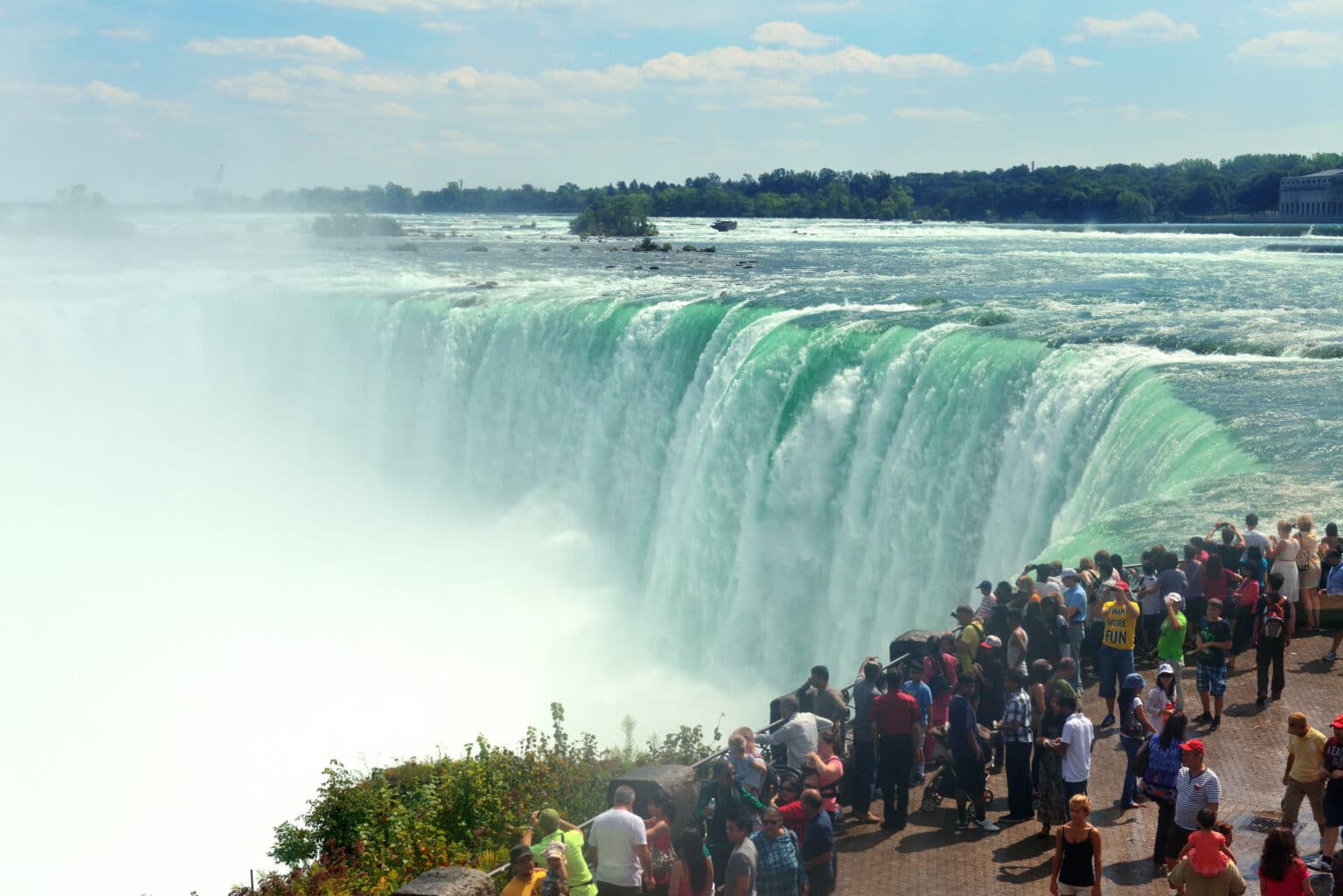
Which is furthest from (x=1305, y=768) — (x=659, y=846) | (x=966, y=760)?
(x=659, y=846)

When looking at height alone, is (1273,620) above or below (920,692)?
above

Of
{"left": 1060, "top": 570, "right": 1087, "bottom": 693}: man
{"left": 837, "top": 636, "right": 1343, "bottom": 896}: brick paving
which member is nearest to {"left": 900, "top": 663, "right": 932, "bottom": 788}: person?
{"left": 837, "top": 636, "right": 1343, "bottom": 896}: brick paving

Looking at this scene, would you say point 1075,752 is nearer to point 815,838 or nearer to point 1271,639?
point 815,838

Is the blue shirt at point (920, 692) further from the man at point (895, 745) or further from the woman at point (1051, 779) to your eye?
the woman at point (1051, 779)

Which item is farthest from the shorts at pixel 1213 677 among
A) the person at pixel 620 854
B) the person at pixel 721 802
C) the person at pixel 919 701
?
the person at pixel 620 854

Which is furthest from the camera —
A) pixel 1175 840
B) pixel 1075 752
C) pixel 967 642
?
pixel 967 642

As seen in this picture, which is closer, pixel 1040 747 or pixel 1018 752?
pixel 1040 747

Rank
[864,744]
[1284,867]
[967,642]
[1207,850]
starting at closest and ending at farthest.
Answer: [1284,867], [1207,850], [864,744], [967,642]

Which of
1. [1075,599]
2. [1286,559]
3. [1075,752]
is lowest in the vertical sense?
[1075,752]
